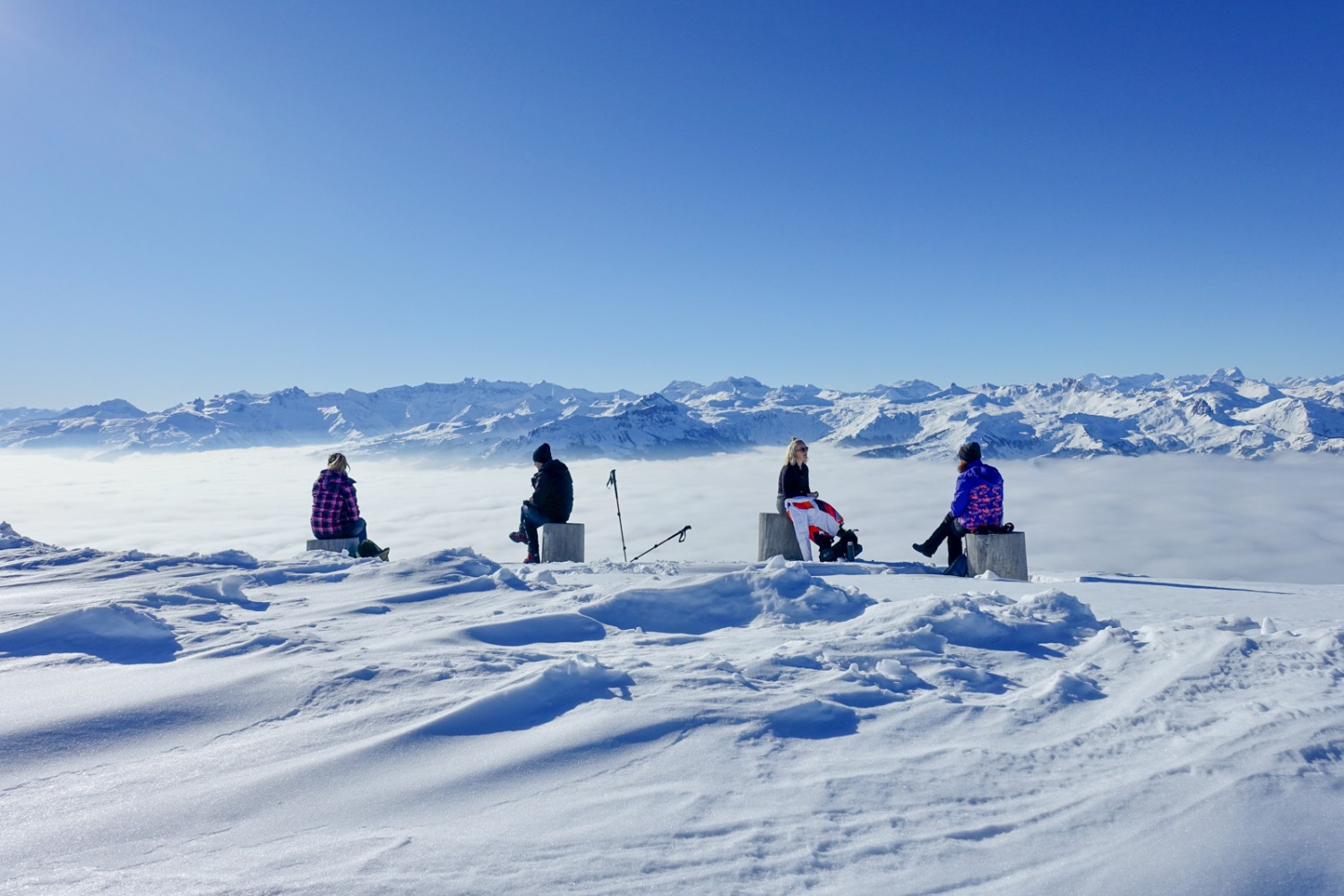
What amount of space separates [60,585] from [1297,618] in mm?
9691

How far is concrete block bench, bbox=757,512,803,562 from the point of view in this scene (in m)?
9.27

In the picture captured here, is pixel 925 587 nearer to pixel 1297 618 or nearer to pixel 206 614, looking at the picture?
pixel 1297 618

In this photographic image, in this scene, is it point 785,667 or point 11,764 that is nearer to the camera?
point 11,764

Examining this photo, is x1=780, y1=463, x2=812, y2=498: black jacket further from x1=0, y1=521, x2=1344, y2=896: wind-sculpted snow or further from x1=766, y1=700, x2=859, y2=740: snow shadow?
x1=766, y1=700, x2=859, y2=740: snow shadow

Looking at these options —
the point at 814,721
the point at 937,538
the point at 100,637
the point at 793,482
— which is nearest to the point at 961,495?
the point at 937,538

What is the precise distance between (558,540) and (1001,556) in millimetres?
5271

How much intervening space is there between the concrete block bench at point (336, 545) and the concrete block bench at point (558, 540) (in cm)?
233

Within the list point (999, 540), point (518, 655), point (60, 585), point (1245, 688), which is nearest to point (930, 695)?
point (1245, 688)

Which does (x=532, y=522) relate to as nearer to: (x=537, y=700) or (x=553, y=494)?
(x=553, y=494)

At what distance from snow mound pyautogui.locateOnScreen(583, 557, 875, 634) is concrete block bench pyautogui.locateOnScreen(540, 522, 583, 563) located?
4104mm

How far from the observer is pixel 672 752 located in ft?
8.82

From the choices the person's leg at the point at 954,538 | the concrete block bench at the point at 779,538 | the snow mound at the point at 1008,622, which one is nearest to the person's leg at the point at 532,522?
the concrete block bench at the point at 779,538

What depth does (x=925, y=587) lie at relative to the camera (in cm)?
636

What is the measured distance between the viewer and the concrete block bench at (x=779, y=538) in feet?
30.4
